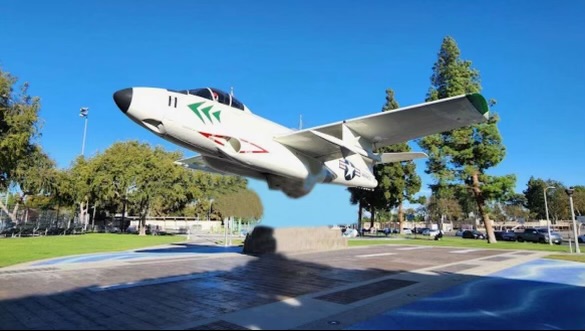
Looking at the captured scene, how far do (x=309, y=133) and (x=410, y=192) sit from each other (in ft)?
143

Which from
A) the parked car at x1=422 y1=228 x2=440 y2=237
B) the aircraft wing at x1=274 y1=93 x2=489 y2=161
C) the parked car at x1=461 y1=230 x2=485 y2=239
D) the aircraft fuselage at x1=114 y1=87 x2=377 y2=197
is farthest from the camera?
the parked car at x1=461 y1=230 x2=485 y2=239

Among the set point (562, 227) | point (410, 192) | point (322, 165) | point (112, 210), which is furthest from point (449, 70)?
point (562, 227)

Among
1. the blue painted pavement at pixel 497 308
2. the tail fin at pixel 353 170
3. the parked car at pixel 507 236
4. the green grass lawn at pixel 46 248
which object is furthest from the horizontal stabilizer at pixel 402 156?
the parked car at pixel 507 236

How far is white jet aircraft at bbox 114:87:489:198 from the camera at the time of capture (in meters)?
8.26

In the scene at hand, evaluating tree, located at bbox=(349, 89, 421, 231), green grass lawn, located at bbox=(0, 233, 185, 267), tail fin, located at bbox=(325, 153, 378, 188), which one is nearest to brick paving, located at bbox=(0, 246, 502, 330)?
tail fin, located at bbox=(325, 153, 378, 188)

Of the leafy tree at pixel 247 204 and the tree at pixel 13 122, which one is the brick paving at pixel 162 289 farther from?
the tree at pixel 13 122

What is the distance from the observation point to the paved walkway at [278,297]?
595cm

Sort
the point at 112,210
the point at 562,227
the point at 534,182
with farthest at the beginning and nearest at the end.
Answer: the point at 562,227, the point at 534,182, the point at 112,210

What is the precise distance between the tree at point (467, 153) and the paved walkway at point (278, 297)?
71.9ft

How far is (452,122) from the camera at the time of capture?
1001cm

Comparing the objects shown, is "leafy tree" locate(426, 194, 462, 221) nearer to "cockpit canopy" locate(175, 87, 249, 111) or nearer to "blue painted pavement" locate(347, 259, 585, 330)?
"blue painted pavement" locate(347, 259, 585, 330)

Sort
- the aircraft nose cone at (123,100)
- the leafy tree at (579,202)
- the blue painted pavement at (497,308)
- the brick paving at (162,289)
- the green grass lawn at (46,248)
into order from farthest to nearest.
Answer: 1. the leafy tree at (579,202)
2. the green grass lawn at (46,248)
3. the aircraft nose cone at (123,100)
4. the brick paving at (162,289)
5. the blue painted pavement at (497,308)

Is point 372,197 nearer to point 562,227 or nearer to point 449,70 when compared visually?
point 449,70

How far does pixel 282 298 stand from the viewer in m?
7.59
